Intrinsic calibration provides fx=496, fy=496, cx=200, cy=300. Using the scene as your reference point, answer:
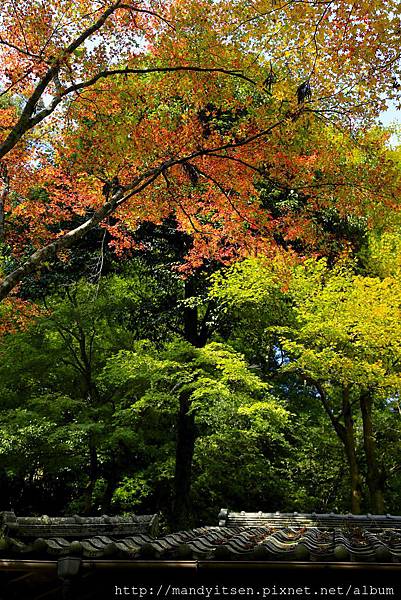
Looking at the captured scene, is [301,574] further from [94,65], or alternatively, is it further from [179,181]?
[179,181]

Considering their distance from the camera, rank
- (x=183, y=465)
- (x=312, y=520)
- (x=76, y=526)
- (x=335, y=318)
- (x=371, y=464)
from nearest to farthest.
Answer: (x=76, y=526)
(x=312, y=520)
(x=335, y=318)
(x=183, y=465)
(x=371, y=464)

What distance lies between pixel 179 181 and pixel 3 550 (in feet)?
24.2

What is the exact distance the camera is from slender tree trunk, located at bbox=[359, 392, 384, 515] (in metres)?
13.1

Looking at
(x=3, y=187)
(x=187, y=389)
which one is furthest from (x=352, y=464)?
(x=3, y=187)

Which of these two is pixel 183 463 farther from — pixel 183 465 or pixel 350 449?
pixel 350 449

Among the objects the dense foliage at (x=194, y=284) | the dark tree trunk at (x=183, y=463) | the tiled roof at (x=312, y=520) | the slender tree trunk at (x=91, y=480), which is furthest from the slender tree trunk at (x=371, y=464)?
the slender tree trunk at (x=91, y=480)

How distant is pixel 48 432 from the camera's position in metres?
11.4

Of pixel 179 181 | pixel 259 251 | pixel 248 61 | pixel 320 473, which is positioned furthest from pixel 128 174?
pixel 320 473

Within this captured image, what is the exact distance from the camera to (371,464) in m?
13.5

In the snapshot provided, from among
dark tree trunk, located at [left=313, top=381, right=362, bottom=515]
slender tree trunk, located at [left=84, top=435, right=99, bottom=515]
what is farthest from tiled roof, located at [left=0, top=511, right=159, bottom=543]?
dark tree trunk, located at [left=313, top=381, right=362, bottom=515]

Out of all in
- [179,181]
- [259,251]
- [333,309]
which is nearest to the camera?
[179,181]

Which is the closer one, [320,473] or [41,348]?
[41,348]

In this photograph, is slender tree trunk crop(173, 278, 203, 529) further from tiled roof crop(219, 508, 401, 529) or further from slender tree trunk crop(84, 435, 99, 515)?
tiled roof crop(219, 508, 401, 529)

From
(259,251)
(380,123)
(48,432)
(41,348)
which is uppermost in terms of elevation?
(380,123)
